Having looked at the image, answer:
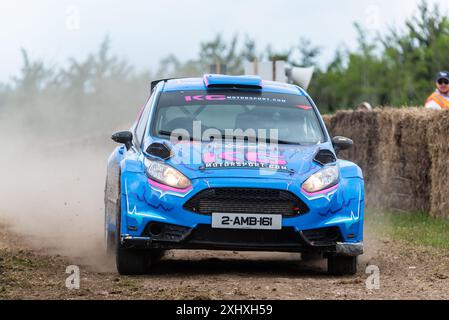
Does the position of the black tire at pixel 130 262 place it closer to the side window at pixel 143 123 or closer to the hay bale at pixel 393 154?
the side window at pixel 143 123

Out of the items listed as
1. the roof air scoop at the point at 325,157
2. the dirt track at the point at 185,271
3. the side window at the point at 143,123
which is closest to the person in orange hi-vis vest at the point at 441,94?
the dirt track at the point at 185,271

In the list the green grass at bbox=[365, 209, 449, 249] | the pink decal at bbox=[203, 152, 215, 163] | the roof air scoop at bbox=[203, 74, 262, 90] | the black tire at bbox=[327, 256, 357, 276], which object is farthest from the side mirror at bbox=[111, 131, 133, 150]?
the green grass at bbox=[365, 209, 449, 249]

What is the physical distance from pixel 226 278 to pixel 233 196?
72cm

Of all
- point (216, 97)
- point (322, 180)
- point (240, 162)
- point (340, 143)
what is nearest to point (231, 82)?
point (216, 97)

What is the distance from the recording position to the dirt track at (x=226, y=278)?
8.84m

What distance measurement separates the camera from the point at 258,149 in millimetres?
10367

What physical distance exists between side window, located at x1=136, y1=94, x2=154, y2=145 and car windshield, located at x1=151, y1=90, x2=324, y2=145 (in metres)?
0.14

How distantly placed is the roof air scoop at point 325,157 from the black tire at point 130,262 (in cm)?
172

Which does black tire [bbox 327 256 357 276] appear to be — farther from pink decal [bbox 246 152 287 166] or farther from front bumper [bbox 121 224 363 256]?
pink decal [bbox 246 152 287 166]

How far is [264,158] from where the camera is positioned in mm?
10164

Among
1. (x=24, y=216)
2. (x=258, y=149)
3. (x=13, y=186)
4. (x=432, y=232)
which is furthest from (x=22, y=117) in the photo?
(x=258, y=149)

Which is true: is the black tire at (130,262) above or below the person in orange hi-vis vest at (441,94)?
below
